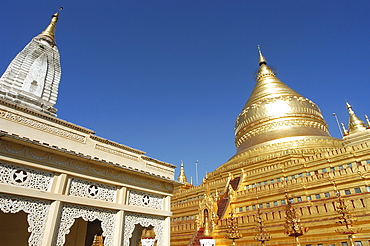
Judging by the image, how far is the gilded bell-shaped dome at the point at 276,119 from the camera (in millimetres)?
26938

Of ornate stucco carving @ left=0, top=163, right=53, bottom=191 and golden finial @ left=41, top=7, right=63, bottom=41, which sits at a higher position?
A: golden finial @ left=41, top=7, right=63, bottom=41

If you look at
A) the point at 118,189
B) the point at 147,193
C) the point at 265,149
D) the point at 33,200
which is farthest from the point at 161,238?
the point at 265,149

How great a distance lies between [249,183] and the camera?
21.4 metres

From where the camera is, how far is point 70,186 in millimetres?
7520

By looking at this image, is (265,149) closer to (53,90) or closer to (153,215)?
(153,215)

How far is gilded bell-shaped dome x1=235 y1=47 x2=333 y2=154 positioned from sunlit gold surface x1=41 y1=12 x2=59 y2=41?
2285cm

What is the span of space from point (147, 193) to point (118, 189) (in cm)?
135

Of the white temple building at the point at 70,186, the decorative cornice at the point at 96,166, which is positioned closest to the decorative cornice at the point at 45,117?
the white temple building at the point at 70,186

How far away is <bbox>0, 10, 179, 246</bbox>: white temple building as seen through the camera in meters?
6.56

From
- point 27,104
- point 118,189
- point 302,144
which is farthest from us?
point 302,144

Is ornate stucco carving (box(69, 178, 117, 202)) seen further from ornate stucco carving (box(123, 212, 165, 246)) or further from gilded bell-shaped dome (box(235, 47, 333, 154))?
gilded bell-shaped dome (box(235, 47, 333, 154))

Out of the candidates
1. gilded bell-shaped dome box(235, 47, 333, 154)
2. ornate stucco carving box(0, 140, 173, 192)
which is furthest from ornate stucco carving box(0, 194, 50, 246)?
gilded bell-shaped dome box(235, 47, 333, 154)

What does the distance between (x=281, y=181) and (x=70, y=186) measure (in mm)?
15566

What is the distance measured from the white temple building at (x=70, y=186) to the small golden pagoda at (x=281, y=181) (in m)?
6.43
